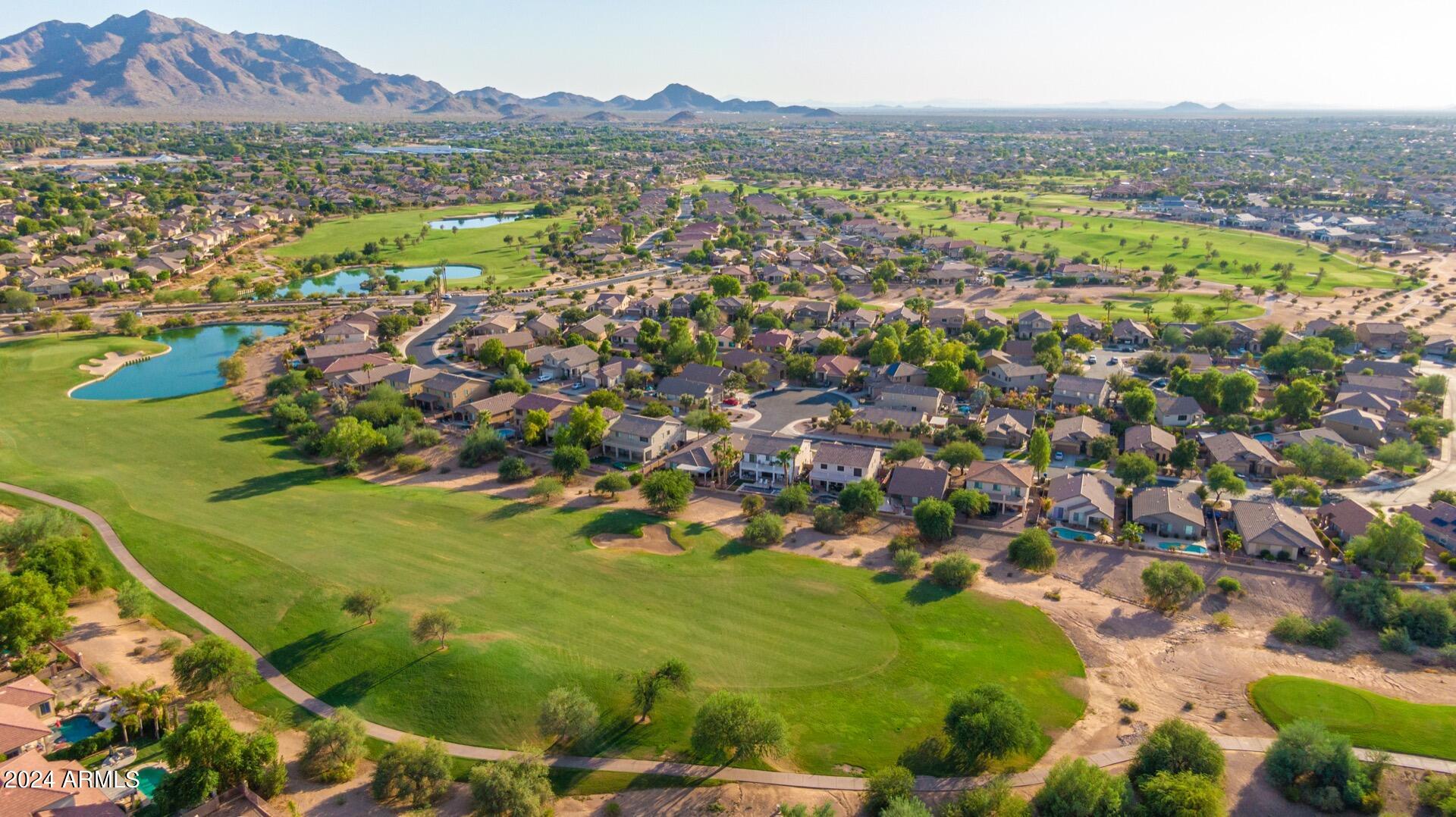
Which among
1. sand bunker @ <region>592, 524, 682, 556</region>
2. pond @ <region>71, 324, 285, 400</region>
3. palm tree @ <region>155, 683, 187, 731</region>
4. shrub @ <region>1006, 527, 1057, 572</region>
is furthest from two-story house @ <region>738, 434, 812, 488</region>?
pond @ <region>71, 324, 285, 400</region>

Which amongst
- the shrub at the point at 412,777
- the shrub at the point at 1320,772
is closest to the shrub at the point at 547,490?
the shrub at the point at 412,777

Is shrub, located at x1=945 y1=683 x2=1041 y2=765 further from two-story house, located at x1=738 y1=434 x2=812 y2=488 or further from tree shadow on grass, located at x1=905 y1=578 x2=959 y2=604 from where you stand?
two-story house, located at x1=738 y1=434 x2=812 y2=488

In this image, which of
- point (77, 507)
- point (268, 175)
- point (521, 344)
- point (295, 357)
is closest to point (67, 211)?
point (268, 175)

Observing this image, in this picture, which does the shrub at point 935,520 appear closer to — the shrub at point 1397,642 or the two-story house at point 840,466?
the two-story house at point 840,466

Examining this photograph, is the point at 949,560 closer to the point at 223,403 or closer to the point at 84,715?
the point at 84,715

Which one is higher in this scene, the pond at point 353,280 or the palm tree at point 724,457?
the pond at point 353,280

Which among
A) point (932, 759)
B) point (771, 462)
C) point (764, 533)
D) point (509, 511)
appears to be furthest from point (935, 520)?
point (509, 511)
